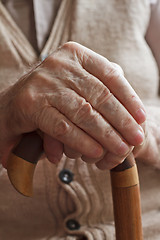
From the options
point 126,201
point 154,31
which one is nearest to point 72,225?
point 126,201

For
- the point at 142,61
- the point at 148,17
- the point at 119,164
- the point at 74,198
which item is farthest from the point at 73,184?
the point at 148,17

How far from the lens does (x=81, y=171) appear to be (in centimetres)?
83

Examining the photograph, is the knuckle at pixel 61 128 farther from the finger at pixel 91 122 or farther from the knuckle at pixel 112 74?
the knuckle at pixel 112 74

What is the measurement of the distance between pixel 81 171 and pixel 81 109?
13.6 inches

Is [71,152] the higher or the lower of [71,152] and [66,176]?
the higher

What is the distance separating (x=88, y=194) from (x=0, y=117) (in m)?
0.33

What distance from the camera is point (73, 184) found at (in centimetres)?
80

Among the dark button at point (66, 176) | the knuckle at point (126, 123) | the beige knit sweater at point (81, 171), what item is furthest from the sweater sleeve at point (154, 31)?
the knuckle at point (126, 123)

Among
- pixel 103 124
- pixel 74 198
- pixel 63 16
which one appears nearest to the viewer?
pixel 103 124

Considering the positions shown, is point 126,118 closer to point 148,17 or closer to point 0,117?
point 0,117

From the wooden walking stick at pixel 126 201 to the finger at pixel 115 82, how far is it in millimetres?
94

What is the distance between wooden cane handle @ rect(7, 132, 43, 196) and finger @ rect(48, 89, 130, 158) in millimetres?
80

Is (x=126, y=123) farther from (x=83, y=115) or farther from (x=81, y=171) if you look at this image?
(x=81, y=171)

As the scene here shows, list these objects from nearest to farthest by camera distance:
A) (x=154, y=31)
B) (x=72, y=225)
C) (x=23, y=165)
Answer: (x=23, y=165), (x=72, y=225), (x=154, y=31)
